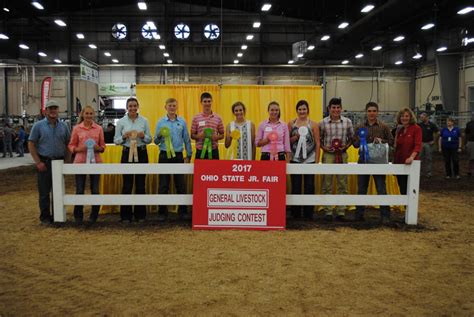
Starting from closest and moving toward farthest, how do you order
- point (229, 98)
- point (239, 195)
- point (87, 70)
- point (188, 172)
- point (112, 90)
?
point (239, 195) < point (188, 172) < point (229, 98) < point (87, 70) < point (112, 90)

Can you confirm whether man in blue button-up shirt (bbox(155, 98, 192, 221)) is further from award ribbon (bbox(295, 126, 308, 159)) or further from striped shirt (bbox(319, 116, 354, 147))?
striped shirt (bbox(319, 116, 354, 147))

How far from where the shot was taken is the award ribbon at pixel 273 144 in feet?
19.7

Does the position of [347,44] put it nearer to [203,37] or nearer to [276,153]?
[203,37]

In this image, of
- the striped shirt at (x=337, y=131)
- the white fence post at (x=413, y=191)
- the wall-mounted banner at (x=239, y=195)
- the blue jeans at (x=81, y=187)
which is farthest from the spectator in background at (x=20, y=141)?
the white fence post at (x=413, y=191)

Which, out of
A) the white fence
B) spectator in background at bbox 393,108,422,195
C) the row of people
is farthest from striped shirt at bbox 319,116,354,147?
spectator in background at bbox 393,108,422,195

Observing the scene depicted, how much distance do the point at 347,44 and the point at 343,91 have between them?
898cm

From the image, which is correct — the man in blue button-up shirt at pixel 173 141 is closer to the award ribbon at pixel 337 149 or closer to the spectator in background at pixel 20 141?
the award ribbon at pixel 337 149

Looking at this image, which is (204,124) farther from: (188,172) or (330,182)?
(330,182)

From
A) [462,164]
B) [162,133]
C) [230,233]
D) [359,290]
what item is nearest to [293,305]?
[359,290]

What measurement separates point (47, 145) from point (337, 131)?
4.15 meters

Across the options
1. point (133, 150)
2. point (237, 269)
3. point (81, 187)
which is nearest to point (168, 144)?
point (133, 150)

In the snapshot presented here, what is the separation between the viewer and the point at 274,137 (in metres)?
6.02

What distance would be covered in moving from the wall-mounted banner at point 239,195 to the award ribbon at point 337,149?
886 mm

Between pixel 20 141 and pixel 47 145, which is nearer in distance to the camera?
pixel 47 145
